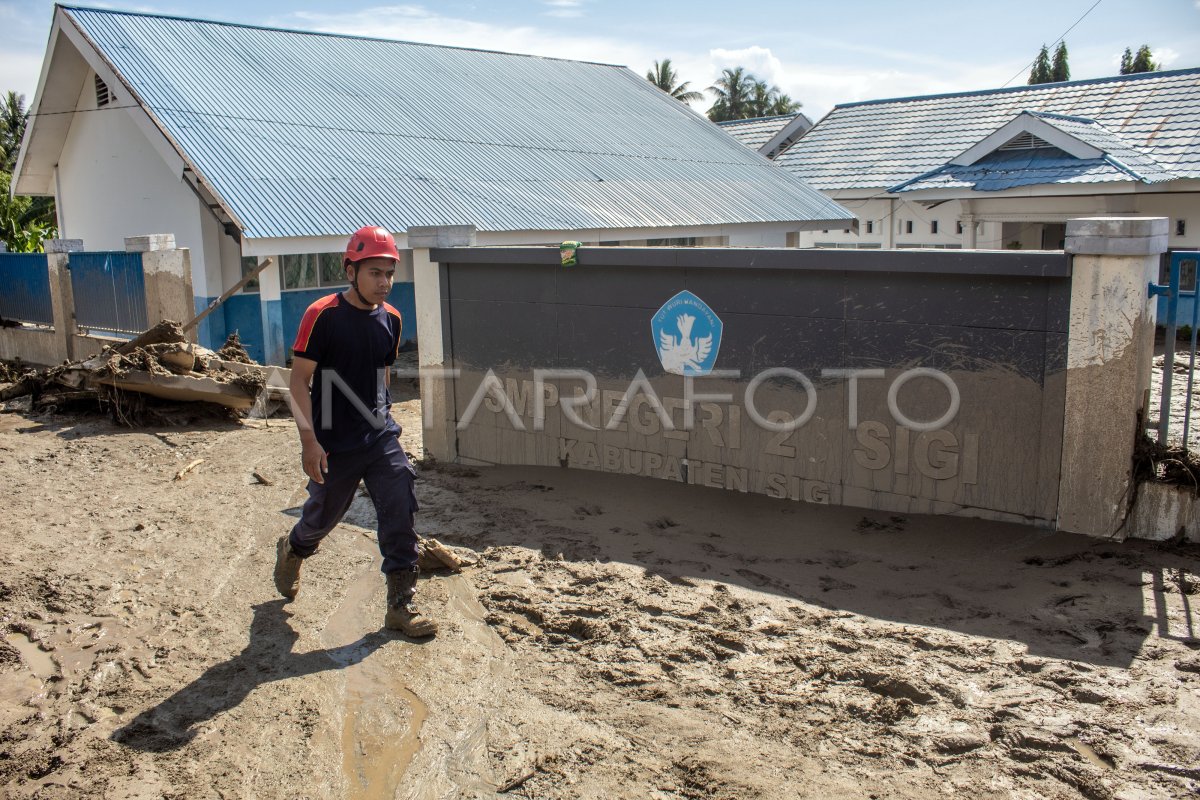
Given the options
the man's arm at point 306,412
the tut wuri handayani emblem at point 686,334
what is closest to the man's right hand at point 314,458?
the man's arm at point 306,412

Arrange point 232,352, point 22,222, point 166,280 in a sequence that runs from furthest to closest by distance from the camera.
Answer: point 22,222, point 166,280, point 232,352

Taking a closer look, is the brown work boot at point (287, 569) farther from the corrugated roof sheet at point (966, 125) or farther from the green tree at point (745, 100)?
the green tree at point (745, 100)

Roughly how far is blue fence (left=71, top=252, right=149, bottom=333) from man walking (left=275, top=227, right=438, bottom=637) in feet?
29.1

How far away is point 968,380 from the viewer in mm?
5723

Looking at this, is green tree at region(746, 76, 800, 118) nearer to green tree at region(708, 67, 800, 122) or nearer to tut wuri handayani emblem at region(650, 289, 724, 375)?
green tree at region(708, 67, 800, 122)

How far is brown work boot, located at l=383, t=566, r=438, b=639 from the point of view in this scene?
478 cm

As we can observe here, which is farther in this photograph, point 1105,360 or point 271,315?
point 271,315

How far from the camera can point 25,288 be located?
15305 mm

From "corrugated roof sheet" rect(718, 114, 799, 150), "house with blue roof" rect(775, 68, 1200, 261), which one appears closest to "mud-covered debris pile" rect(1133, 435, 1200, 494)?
"house with blue roof" rect(775, 68, 1200, 261)

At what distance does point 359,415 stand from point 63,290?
11.3 m

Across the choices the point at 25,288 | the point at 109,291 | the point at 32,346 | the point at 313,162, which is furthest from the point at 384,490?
the point at 25,288

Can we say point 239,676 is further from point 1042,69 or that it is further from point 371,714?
point 1042,69

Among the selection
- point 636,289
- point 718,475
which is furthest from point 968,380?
point 636,289

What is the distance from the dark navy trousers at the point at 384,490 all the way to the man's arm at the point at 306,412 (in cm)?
15
